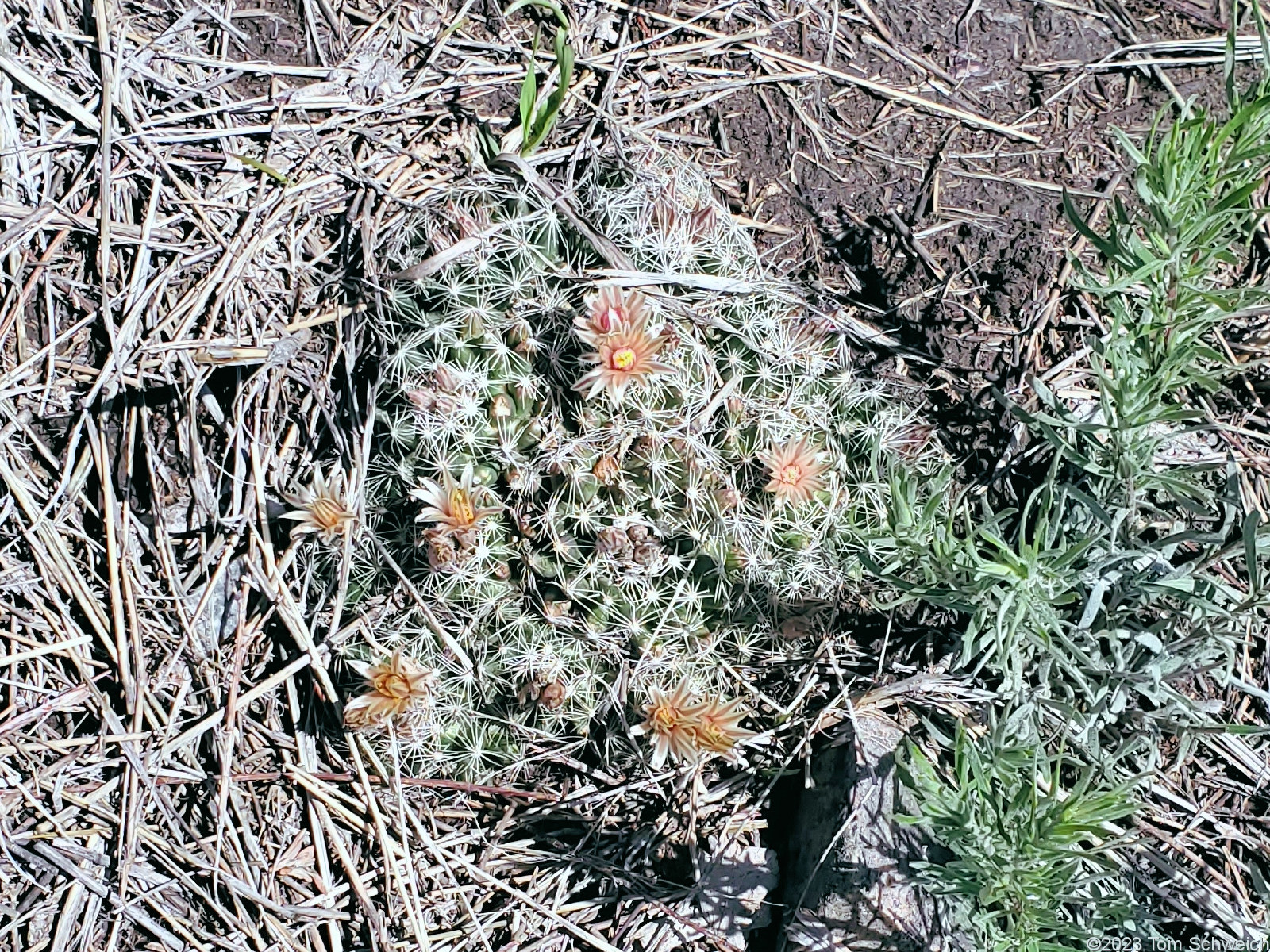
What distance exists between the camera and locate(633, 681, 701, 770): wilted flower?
2.68 meters

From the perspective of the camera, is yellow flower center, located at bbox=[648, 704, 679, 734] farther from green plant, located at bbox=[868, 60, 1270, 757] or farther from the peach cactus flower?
green plant, located at bbox=[868, 60, 1270, 757]

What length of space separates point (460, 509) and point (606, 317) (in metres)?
0.66

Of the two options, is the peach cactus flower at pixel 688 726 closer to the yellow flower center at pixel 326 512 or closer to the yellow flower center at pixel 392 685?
the yellow flower center at pixel 392 685

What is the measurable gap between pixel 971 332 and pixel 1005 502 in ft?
2.03

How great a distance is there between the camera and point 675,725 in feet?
8.80

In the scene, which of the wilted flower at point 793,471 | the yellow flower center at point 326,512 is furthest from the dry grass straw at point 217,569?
the wilted flower at point 793,471

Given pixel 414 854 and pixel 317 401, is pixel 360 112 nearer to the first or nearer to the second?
pixel 317 401

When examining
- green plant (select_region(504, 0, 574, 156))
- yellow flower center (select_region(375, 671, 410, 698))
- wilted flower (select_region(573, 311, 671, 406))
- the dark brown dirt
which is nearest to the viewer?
wilted flower (select_region(573, 311, 671, 406))

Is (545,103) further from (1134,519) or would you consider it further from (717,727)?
(1134,519)

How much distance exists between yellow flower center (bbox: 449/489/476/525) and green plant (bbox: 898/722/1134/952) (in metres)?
1.32

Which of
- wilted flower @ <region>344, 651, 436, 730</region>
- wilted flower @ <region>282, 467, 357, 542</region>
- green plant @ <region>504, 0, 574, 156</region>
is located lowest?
wilted flower @ <region>344, 651, 436, 730</region>

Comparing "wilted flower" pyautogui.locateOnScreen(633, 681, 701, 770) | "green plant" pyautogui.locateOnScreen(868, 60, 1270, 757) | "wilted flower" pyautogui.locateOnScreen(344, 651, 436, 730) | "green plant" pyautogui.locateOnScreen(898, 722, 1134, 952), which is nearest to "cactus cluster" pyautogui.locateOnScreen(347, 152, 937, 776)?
"wilted flower" pyautogui.locateOnScreen(344, 651, 436, 730)

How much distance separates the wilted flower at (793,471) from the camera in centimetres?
283

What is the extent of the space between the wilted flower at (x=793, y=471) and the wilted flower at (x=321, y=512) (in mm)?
1244
